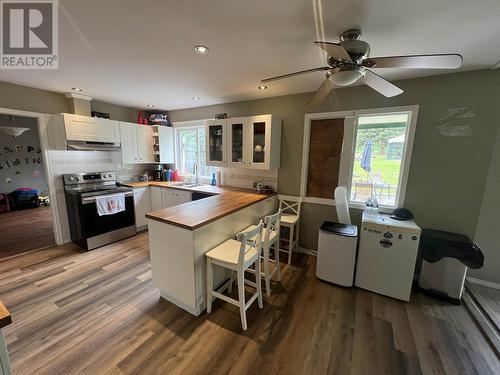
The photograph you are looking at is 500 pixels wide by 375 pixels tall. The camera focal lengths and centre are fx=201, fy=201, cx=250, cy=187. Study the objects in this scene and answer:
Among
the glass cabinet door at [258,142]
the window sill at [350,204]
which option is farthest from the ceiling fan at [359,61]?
the window sill at [350,204]

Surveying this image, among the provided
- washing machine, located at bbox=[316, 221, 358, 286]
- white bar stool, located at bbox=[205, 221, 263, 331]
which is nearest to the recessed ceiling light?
white bar stool, located at bbox=[205, 221, 263, 331]

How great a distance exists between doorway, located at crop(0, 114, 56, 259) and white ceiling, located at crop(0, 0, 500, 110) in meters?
3.18

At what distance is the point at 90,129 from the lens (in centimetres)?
325

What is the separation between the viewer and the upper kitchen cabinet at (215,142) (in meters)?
3.32

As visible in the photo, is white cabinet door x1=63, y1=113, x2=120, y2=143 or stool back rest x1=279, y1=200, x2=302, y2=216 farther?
stool back rest x1=279, y1=200, x2=302, y2=216

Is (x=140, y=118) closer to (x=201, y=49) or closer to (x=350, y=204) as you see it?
(x=201, y=49)

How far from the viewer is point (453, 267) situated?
208cm

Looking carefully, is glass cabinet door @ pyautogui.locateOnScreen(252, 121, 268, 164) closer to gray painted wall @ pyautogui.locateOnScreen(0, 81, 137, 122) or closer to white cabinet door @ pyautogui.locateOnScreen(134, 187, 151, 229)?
white cabinet door @ pyautogui.locateOnScreen(134, 187, 151, 229)

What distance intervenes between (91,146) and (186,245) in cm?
278

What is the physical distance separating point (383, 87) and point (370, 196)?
60.4 inches

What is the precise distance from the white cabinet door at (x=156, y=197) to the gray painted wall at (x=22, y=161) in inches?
177

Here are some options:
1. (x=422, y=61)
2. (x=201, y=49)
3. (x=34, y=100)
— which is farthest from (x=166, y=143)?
(x=422, y=61)

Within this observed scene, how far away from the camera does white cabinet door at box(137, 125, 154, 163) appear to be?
3941mm

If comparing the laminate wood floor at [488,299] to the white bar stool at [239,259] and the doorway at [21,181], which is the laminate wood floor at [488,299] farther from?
the doorway at [21,181]
